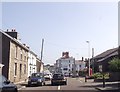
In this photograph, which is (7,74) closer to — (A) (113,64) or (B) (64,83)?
(B) (64,83)

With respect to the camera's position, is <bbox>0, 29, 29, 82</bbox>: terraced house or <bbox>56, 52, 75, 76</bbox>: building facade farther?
<bbox>56, 52, 75, 76</bbox>: building facade

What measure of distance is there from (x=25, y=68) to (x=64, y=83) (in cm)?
1557

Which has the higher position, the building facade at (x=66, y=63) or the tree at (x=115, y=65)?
the building facade at (x=66, y=63)

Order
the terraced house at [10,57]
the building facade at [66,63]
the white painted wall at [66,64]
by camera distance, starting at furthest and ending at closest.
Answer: the building facade at [66,63] < the white painted wall at [66,64] < the terraced house at [10,57]

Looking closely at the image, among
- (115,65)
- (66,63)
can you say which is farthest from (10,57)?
(66,63)

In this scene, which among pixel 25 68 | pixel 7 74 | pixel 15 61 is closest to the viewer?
pixel 7 74

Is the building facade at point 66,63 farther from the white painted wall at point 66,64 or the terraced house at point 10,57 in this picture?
the terraced house at point 10,57

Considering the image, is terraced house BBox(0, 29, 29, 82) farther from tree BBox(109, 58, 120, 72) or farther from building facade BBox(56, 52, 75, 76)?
building facade BBox(56, 52, 75, 76)

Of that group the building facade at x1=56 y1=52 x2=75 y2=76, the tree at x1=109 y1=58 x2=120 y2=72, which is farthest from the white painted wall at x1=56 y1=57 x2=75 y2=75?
the tree at x1=109 y1=58 x2=120 y2=72

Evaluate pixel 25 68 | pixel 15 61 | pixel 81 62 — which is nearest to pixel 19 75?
pixel 15 61

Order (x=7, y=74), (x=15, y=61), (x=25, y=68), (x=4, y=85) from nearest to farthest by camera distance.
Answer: (x=4, y=85)
(x=7, y=74)
(x=15, y=61)
(x=25, y=68)

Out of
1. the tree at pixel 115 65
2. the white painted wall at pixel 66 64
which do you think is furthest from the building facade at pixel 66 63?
the tree at pixel 115 65

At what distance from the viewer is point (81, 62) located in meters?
168

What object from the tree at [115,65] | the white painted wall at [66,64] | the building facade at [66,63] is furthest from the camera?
the building facade at [66,63]
